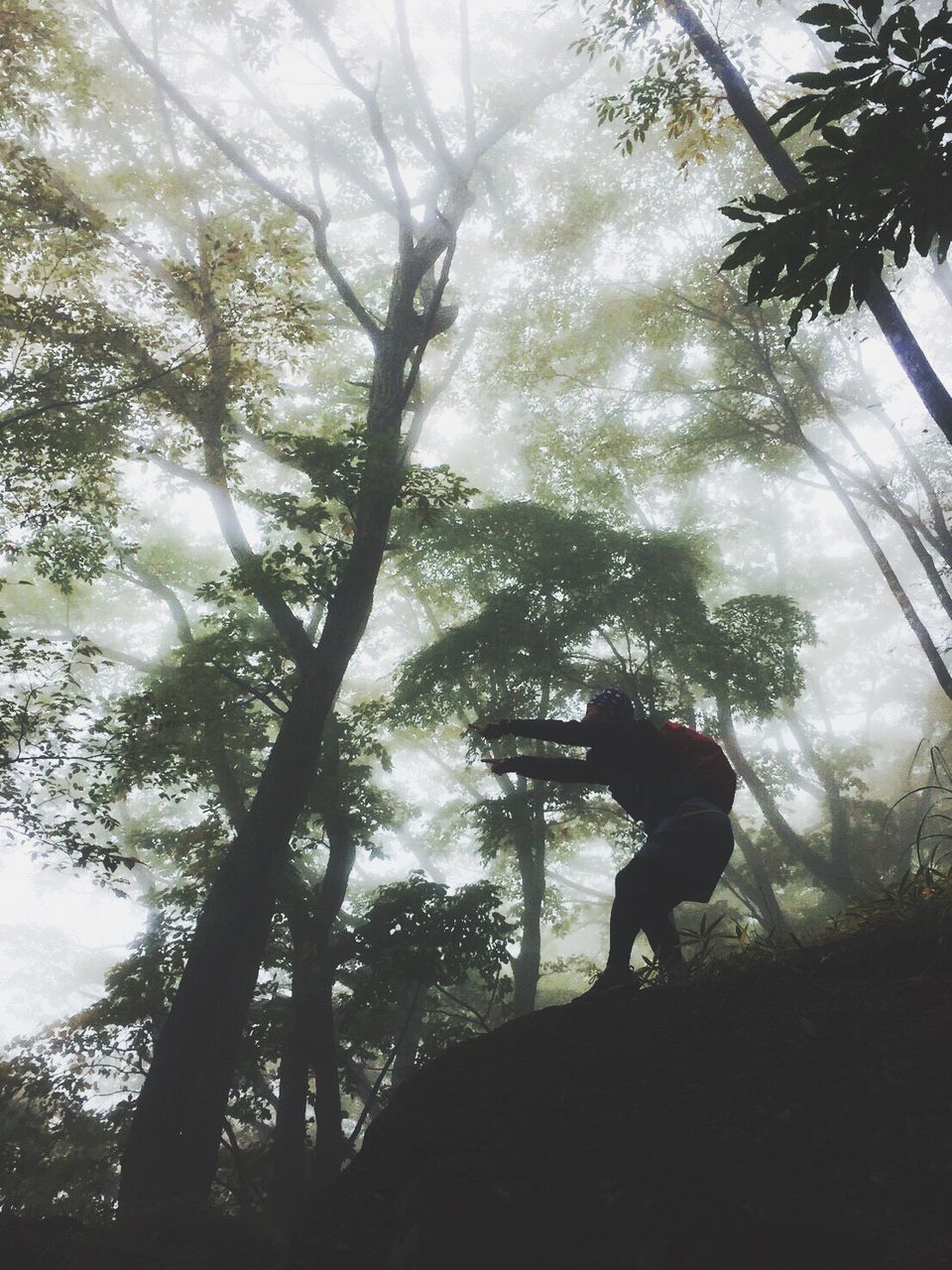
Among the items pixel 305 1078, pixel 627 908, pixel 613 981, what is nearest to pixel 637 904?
pixel 627 908

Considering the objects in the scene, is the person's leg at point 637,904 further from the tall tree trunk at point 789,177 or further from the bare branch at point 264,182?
the bare branch at point 264,182

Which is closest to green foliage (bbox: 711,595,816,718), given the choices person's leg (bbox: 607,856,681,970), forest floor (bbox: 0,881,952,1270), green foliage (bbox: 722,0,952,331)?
person's leg (bbox: 607,856,681,970)

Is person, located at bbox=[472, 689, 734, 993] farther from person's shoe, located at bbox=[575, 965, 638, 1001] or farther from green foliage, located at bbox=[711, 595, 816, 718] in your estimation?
green foliage, located at bbox=[711, 595, 816, 718]

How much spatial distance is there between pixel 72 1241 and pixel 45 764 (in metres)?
3.39

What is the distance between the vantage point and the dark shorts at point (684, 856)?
2.89 m

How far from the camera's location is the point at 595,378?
15.5m

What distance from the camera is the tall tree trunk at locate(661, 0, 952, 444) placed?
4.34m

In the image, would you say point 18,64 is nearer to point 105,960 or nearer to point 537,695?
point 537,695

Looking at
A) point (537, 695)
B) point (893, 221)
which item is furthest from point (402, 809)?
point (893, 221)

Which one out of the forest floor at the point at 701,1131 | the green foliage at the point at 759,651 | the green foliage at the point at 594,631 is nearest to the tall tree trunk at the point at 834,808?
the green foliage at the point at 759,651

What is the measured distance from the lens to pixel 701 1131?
146cm

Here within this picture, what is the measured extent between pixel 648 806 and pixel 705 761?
0.35 m

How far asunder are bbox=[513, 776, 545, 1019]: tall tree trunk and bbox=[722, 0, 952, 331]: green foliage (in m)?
9.55

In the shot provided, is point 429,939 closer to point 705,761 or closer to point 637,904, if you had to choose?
point 637,904
